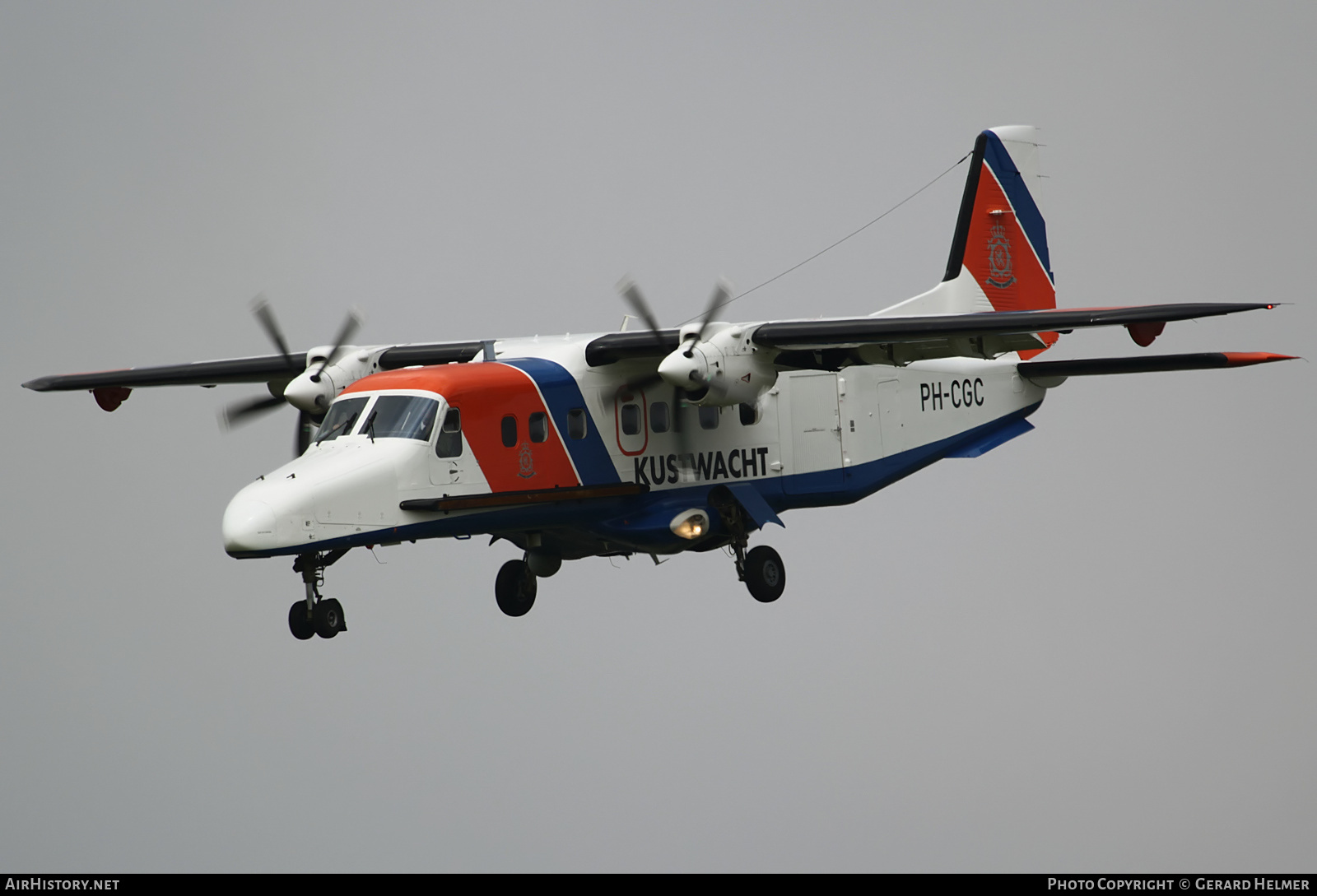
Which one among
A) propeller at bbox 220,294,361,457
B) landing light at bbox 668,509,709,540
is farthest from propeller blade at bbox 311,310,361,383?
landing light at bbox 668,509,709,540

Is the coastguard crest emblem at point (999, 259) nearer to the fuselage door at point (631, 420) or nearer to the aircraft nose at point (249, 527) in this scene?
the fuselage door at point (631, 420)

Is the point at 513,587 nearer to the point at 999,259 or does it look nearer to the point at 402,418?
the point at 402,418

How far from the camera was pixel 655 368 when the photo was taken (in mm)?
18000

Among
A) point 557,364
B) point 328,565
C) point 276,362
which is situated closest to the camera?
point 328,565

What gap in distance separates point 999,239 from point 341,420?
30.8 feet

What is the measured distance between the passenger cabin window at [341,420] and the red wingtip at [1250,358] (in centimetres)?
948

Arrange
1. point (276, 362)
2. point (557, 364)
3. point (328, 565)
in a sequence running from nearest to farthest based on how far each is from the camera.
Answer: point (328, 565) < point (557, 364) < point (276, 362)

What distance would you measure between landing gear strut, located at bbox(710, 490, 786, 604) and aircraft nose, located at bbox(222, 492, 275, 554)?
5571 millimetres

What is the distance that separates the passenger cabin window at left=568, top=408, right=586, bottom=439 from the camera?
1736cm

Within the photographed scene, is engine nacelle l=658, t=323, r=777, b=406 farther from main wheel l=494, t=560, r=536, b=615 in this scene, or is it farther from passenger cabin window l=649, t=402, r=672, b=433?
main wheel l=494, t=560, r=536, b=615

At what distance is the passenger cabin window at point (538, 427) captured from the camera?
1703 centimetres

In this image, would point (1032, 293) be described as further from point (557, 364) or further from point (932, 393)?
point (557, 364)

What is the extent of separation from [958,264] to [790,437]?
149 inches

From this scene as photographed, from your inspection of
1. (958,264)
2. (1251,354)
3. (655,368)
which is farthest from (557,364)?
(1251,354)
